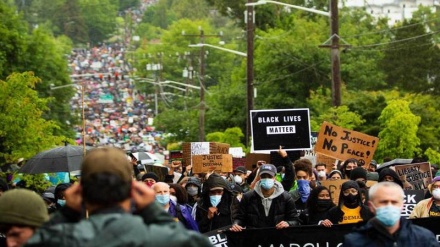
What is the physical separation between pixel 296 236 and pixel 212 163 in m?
11.5

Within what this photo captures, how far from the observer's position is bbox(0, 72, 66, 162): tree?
27406mm

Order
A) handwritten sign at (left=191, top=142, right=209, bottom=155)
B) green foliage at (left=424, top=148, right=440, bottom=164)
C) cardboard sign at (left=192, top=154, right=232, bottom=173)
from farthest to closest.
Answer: green foliage at (left=424, top=148, right=440, bottom=164), handwritten sign at (left=191, top=142, right=209, bottom=155), cardboard sign at (left=192, top=154, right=232, bottom=173)

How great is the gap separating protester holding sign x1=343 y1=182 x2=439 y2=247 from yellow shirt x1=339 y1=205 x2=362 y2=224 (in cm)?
518

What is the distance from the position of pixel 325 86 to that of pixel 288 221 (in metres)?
54.2

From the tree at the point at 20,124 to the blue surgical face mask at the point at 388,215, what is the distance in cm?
1915

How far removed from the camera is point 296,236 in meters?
13.5

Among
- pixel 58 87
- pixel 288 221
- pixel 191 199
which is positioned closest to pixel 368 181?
pixel 191 199

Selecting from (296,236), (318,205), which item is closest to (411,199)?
(318,205)

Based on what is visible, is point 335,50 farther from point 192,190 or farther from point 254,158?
point 192,190

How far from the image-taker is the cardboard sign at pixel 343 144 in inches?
925

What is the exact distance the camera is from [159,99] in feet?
483

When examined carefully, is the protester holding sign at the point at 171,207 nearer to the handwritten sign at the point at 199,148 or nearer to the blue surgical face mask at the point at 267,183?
the blue surgical face mask at the point at 267,183

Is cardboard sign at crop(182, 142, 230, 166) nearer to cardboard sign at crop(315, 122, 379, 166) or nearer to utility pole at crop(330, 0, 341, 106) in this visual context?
utility pole at crop(330, 0, 341, 106)

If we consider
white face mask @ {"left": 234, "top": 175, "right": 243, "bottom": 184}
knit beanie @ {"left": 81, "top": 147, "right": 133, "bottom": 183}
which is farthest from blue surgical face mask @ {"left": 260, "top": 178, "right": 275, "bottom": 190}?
white face mask @ {"left": 234, "top": 175, "right": 243, "bottom": 184}
